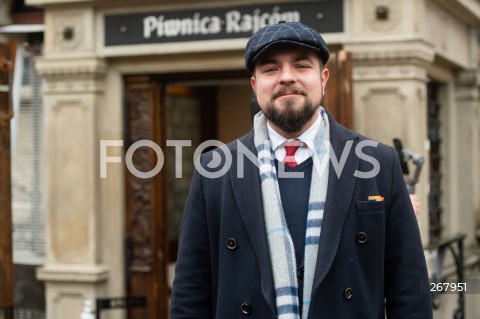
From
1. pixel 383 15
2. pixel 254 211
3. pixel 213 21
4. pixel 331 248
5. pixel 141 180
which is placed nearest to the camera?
pixel 331 248

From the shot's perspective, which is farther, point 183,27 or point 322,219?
point 183,27

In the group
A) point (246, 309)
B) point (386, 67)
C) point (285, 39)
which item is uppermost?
point (386, 67)

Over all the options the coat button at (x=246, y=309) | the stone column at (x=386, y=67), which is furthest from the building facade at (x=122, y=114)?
the coat button at (x=246, y=309)

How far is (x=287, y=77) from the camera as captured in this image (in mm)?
2902

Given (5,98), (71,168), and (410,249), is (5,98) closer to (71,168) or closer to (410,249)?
(71,168)

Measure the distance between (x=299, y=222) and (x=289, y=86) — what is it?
455 millimetres

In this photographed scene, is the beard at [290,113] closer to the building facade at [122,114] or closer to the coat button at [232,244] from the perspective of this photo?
the coat button at [232,244]

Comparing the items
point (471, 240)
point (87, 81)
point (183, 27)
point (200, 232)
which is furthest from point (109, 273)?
point (200, 232)

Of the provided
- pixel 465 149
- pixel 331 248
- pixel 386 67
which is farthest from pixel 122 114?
pixel 331 248

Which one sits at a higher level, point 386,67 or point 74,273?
point 386,67

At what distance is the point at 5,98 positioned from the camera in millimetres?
5387

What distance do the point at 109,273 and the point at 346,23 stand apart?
10.3 feet

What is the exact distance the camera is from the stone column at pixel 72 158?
801 cm

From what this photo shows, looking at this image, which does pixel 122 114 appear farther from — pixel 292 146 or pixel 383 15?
pixel 292 146
